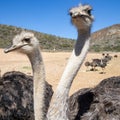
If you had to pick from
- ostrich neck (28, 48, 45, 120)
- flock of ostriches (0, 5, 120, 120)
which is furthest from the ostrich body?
ostrich neck (28, 48, 45, 120)

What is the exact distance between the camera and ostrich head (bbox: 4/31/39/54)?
12.2 feet

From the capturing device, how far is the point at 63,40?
49.9 meters

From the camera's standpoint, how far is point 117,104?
4281mm

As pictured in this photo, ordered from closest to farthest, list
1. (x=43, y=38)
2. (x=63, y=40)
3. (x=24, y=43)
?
1. (x=24, y=43)
2. (x=43, y=38)
3. (x=63, y=40)

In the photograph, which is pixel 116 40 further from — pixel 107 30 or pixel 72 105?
pixel 72 105

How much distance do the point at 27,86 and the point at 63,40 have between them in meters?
44.7

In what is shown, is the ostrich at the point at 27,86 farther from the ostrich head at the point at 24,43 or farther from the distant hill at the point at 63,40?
the distant hill at the point at 63,40

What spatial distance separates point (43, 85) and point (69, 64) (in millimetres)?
340

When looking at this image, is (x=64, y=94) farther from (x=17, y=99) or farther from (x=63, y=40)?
(x=63, y=40)

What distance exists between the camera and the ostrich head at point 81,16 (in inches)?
152

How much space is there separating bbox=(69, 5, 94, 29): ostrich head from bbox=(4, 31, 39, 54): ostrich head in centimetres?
43

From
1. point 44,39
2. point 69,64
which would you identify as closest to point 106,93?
point 69,64

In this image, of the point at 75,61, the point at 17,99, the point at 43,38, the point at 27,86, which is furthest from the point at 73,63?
the point at 43,38

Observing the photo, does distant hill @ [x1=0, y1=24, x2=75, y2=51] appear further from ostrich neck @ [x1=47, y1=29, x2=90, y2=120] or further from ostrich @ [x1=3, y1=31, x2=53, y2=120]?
ostrich neck @ [x1=47, y1=29, x2=90, y2=120]
